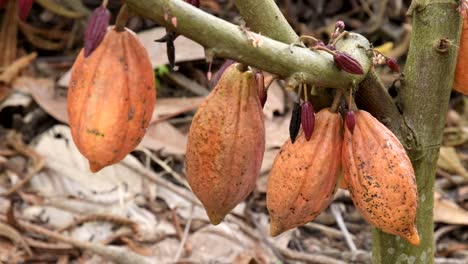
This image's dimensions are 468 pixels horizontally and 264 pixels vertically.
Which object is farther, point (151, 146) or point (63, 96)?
point (63, 96)

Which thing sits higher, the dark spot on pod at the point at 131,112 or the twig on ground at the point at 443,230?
the dark spot on pod at the point at 131,112

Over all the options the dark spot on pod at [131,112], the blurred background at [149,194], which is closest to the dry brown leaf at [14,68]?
the blurred background at [149,194]

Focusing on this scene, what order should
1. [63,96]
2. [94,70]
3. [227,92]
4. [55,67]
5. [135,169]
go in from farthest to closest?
1. [55,67]
2. [63,96]
3. [135,169]
4. [227,92]
5. [94,70]

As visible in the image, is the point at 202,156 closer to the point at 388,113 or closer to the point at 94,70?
the point at 94,70

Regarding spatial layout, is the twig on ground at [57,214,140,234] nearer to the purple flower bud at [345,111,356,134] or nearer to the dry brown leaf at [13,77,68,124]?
the dry brown leaf at [13,77,68,124]

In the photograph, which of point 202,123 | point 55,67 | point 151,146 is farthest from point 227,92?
point 55,67

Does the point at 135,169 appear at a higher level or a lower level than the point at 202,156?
lower

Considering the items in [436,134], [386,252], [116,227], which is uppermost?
[436,134]

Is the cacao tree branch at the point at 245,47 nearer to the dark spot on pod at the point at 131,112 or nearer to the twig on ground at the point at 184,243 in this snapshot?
the dark spot on pod at the point at 131,112
